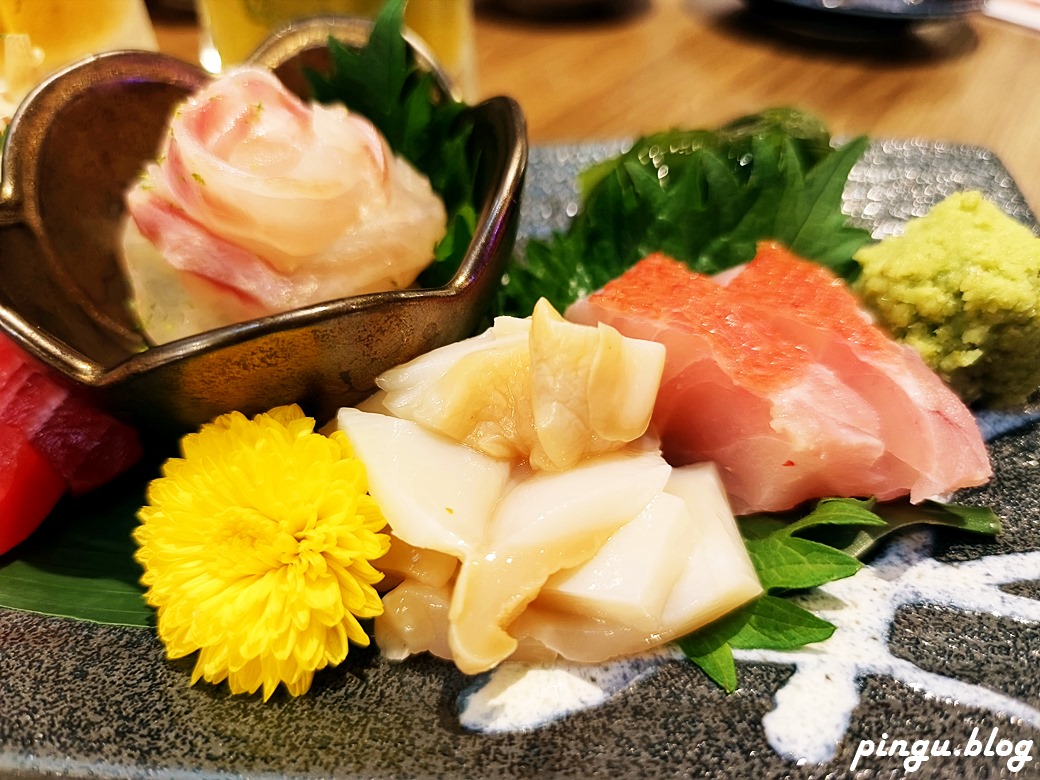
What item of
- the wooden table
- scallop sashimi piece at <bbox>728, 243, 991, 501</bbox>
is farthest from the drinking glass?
scallop sashimi piece at <bbox>728, 243, 991, 501</bbox>

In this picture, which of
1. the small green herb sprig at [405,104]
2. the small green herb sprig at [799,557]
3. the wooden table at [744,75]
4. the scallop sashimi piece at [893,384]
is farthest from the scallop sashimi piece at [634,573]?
the wooden table at [744,75]

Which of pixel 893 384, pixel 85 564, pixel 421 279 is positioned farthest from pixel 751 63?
pixel 85 564

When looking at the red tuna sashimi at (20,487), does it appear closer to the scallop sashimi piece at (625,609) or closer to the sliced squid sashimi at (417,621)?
the sliced squid sashimi at (417,621)

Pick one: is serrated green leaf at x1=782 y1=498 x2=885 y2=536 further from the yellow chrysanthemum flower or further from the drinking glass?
the drinking glass

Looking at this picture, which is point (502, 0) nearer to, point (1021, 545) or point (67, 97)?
point (67, 97)

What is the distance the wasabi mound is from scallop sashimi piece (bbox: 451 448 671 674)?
2.01 feet

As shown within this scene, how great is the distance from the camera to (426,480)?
1200mm

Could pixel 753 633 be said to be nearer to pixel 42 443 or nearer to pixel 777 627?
pixel 777 627

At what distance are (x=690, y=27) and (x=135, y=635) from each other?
414 centimetres

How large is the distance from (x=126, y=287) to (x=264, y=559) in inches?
39.4

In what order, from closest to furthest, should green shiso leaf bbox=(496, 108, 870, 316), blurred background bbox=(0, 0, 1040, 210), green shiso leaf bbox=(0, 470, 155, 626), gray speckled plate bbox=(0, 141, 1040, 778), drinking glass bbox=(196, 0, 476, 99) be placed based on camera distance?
gray speckled plate bbox=(0, 141, 1040, 778) < green shiso leaf bbox=(0, 470, 155, 626) < green shiso leaf bbox=(496, 108, 870, 316) < drinking glass bbox=(196, 0, 476, 99) < blurred background bbox=(0, 0, 1040, 210)

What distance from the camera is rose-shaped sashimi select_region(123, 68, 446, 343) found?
1.38 metres

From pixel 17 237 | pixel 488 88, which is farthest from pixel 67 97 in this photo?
pixel 488 88

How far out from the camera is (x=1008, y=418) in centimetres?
153
